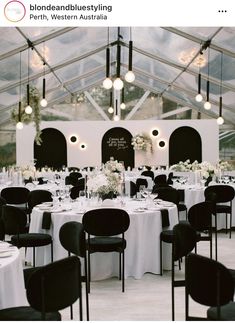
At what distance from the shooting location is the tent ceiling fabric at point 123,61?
9.63 m

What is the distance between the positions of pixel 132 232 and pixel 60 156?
11.8 metres

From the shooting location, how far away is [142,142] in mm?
15789

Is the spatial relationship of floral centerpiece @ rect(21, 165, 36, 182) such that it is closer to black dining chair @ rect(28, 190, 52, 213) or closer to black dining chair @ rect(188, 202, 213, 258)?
black dining chair @ rect(28, 190, 52, 213)

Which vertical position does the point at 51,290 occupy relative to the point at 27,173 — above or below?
below

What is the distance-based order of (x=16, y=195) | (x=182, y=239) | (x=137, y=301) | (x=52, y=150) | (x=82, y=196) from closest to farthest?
1. (x=182, y=239)
2. (x=137, y=301)
3. (x=82, y=196)
4. (x=16, y=195)
5. (x=52, y=150)

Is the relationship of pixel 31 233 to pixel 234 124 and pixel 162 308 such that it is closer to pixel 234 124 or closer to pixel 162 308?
pixel 162 308

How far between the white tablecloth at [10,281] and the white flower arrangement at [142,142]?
41.5 feet

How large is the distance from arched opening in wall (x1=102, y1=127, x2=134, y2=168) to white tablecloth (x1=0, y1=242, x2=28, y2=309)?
13.3 meters

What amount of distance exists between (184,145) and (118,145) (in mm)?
2349

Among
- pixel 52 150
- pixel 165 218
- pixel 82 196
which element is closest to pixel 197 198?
pixel 165 218

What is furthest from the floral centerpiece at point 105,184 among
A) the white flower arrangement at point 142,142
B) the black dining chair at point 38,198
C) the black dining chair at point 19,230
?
the white flower arrangement at point 142,142

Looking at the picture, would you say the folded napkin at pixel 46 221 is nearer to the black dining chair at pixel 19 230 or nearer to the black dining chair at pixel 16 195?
the black dining chair at pixel 19 230

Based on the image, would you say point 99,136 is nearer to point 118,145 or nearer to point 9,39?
point 118,145

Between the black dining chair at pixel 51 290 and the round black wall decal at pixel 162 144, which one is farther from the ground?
the round black wall decal at pixel 162 144
